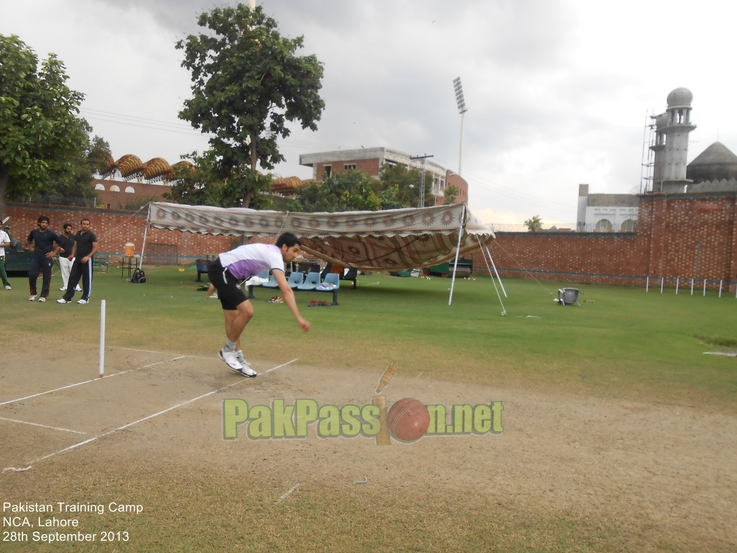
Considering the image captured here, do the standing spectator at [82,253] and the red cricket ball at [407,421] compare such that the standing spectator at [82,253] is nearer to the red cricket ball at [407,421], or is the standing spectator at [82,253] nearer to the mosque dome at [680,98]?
the red cricket ball at [407,421]

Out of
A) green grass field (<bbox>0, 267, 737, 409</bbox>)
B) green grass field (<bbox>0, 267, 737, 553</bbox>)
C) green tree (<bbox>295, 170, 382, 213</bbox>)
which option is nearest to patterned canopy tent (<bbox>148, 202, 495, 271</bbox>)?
green grass field (<bbox>0, 267, 737, 409</bbox>)

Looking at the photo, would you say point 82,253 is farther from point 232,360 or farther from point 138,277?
point 232,360

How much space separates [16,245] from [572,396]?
64.0 feet

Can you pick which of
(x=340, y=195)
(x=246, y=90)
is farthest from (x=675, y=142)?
(x=246, y=90)

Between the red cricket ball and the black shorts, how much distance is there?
101 inches

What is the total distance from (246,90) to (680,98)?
35481 millimetres

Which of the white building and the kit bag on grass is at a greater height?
the white building

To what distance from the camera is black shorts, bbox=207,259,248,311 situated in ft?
20.6

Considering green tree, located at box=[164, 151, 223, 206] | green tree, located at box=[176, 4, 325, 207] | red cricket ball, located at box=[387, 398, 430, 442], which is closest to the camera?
red cricket ball, located at box=[387, 398, 430, 442]

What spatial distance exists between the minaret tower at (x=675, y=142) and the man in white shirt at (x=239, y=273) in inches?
1730

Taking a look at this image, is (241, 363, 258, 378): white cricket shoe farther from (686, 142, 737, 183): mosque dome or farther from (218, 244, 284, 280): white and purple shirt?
(686, 142, 737, 183): mosque dome

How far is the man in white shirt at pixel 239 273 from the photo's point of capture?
611 cm

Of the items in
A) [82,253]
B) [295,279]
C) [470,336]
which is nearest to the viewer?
[470,336]
